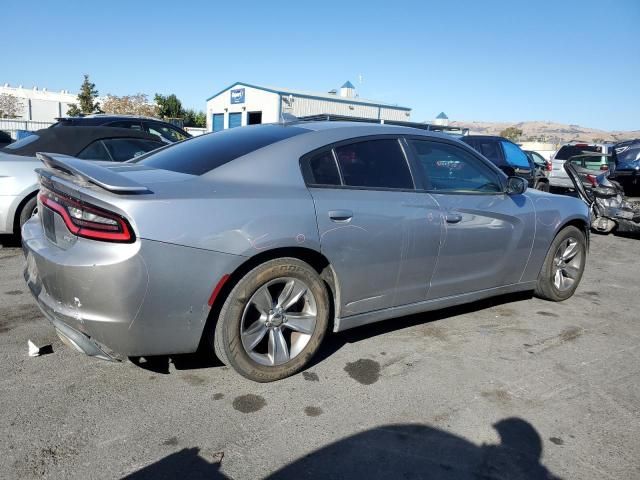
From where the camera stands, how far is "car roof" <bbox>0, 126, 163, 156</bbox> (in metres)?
6.05

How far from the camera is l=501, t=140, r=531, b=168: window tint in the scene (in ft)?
37.5

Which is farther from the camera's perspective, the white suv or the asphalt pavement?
the white suv

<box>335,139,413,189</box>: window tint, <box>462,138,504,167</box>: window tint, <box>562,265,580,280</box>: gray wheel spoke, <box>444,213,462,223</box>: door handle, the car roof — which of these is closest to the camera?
<box>335,139,413,189</box>: window tint

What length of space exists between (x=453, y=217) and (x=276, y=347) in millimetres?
1665

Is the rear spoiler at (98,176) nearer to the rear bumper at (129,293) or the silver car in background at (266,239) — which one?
the silver car in background at (266,239)

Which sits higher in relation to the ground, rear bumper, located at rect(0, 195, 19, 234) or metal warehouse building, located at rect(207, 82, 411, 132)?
metal warehouse building, located at rect(207, 82, 411, 132)

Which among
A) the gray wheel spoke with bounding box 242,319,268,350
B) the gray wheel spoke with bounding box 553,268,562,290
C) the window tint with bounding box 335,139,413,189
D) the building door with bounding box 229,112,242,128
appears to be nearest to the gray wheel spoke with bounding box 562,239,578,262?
the gray wheel spoke with bounding box 553,268,562,290

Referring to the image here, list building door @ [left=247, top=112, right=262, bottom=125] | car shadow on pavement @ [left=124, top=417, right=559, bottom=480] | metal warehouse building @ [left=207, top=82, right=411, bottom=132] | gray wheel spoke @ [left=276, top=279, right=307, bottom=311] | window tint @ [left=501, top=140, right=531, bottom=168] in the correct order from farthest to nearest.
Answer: building door @ [left=247, top=112, right=262, bottom=125]
metal warehouse building @ [left=207, top=82, right=411, bottom=132]
window tint @ [left=501, top=140, right=531, bottom=168]
gray wheel spoke @ [left=276, top=279, right=307, bottom=311]
car shadow on pavement @ [left=124, top=417, right=559, bottom=480]

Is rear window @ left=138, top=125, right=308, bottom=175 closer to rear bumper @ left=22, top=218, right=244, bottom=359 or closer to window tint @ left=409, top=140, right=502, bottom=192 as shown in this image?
rear bumper @ left=22, top=218, right=244, bottom=359

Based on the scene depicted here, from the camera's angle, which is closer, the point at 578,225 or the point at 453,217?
the point at 453,217

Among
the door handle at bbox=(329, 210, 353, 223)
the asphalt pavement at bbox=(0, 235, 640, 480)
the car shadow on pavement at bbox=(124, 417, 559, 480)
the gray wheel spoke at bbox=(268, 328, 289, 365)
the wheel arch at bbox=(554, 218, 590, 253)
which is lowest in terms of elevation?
the car shadow on pavement at bbox=(124, 417, 559, 480)

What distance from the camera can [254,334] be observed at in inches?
119

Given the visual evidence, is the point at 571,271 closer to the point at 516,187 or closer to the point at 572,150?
the point at 516,187

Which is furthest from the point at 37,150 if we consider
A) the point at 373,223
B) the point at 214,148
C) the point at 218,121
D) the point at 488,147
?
the point at 218,121
